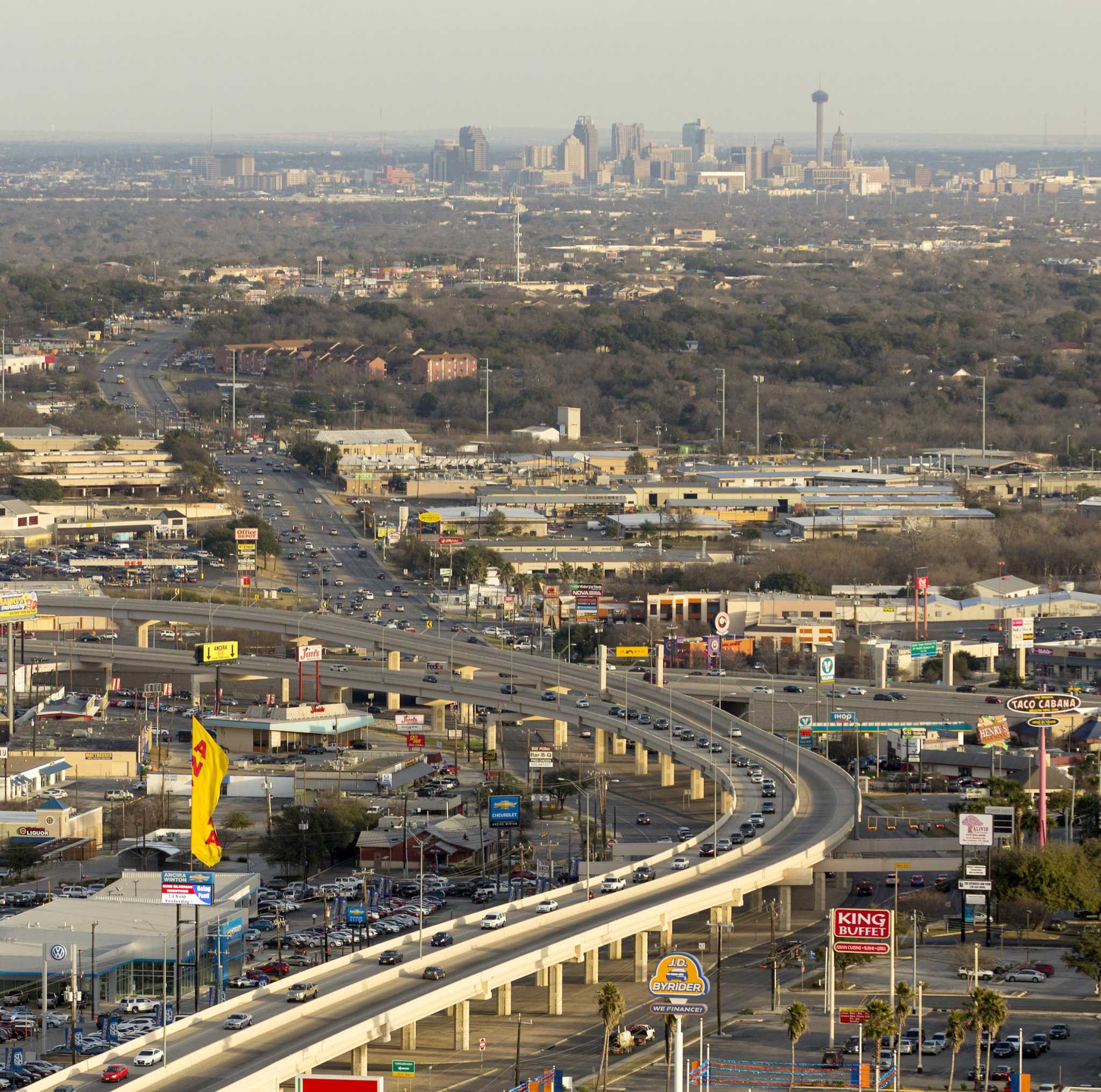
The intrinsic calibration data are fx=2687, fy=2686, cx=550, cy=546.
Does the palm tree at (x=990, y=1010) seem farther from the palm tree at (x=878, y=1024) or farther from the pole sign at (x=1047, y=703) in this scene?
the pole sign at (x=1047, y=703)

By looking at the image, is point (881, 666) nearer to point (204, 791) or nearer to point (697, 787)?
point (697, 787)

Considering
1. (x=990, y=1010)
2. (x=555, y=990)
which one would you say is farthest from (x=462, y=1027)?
(x=990, y=1010)

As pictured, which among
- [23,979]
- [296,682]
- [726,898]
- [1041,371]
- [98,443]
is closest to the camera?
[23,979]

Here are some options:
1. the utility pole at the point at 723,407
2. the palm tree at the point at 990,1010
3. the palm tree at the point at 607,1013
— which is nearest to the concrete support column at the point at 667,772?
the palm tree at the point at 607,1013

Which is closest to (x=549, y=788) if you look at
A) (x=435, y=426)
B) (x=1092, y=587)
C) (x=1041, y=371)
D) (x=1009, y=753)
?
(x=1009, y=753)

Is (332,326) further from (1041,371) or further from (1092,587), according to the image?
(1092,587)

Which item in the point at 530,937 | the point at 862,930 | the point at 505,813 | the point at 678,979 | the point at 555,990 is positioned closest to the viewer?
the point at 678,979

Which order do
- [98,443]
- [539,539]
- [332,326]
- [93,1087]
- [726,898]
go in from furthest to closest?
[332,326]
[98,443]
[539,539]
[726,898]
[93,1087]
